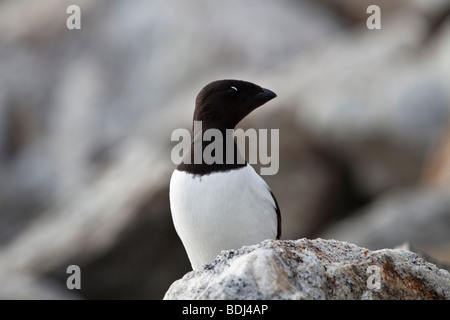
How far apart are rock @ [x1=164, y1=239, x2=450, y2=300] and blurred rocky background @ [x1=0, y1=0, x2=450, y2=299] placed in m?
4.87

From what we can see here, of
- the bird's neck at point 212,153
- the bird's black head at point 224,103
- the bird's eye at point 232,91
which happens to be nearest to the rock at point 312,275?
the bird's neck at point 212,153

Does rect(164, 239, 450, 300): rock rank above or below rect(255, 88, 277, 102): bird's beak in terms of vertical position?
below

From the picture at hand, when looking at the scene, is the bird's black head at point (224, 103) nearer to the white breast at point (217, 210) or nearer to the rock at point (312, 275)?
the white breast at point (217, 210)

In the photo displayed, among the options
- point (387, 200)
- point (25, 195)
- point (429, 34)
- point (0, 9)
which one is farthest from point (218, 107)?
point (0, 9)

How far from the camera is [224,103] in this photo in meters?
7.22

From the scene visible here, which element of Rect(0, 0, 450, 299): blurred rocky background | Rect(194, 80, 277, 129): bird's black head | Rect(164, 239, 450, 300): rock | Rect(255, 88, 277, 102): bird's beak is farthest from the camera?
Rect(0, 0, 450, 299): blurred rocky background

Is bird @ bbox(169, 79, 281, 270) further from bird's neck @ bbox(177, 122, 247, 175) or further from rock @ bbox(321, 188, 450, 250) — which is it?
rock @ bbox(321, 188, 450, 250)

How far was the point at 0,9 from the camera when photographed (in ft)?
85.3

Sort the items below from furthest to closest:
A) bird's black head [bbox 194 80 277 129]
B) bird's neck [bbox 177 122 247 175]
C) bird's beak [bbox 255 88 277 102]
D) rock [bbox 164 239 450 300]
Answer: bird's beak [bbox 255 88 277 102], bird's black head [bbox 194 80 277 129], bird's neck [bbox 177 122 247 175], rock [bbox 164 239 450 300]

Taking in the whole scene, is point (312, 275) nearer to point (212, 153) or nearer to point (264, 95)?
point (212, 153)

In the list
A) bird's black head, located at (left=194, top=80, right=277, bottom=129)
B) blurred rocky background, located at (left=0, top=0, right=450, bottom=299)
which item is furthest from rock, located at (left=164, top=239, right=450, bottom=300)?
blurred rocky background, located at (left=0, top=0, right=450, bottom=299)

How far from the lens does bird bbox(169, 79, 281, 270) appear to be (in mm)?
6723

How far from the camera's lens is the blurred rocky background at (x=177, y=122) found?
46.9 feet

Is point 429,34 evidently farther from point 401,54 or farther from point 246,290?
point 246,290
